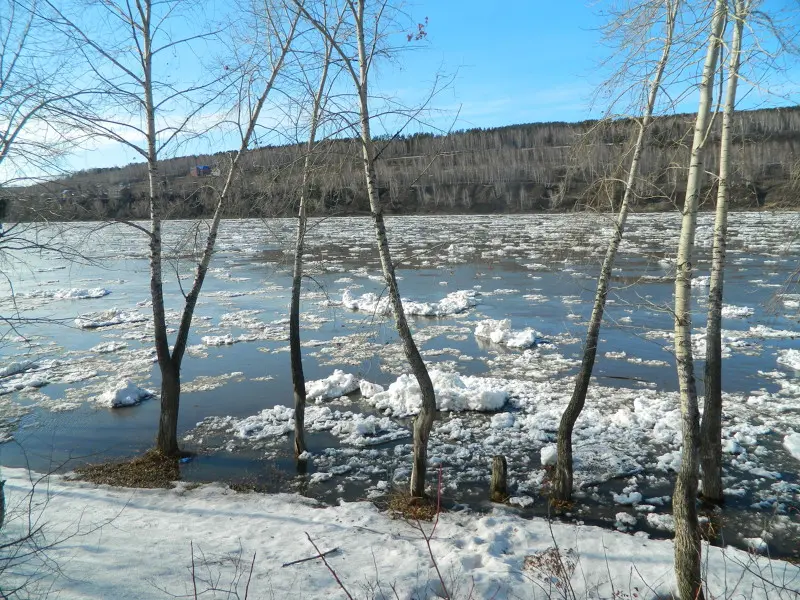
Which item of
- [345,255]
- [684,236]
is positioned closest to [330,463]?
[684,236]

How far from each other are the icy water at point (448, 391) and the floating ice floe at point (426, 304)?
10 centimetres

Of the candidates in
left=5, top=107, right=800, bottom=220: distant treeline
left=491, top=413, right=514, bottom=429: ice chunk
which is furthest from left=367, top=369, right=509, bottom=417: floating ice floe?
left=5, top=107, right=800, bottom=220: distant treeline

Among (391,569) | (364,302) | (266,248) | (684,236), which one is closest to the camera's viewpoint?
(684,236)

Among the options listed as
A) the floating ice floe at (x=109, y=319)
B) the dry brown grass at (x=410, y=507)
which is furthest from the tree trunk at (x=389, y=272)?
the floating ice floe at (x=109, y=319)

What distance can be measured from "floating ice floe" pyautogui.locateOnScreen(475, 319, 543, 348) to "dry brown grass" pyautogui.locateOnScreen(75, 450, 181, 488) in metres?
8.81

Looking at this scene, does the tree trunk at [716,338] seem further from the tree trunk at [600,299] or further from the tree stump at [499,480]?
the tree stump at [499,480]

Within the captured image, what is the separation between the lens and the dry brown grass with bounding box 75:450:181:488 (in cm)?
805

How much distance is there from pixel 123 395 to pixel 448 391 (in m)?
6.61

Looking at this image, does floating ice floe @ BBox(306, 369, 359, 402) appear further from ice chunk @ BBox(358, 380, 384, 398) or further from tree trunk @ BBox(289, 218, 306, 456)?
tree trunk @ BBox(289, 218, 306, 456)

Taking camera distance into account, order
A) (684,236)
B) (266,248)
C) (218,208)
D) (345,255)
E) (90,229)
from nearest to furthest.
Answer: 1. (684,236)
2. (90,229)
3. (218,208)
4. (345,255)
5. (266,248)

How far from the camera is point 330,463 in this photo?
8.65 meters

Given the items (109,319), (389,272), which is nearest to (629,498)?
(389,272)

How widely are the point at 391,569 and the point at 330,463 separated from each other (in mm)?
3266

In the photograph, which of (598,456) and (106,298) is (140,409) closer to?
(598,456)
